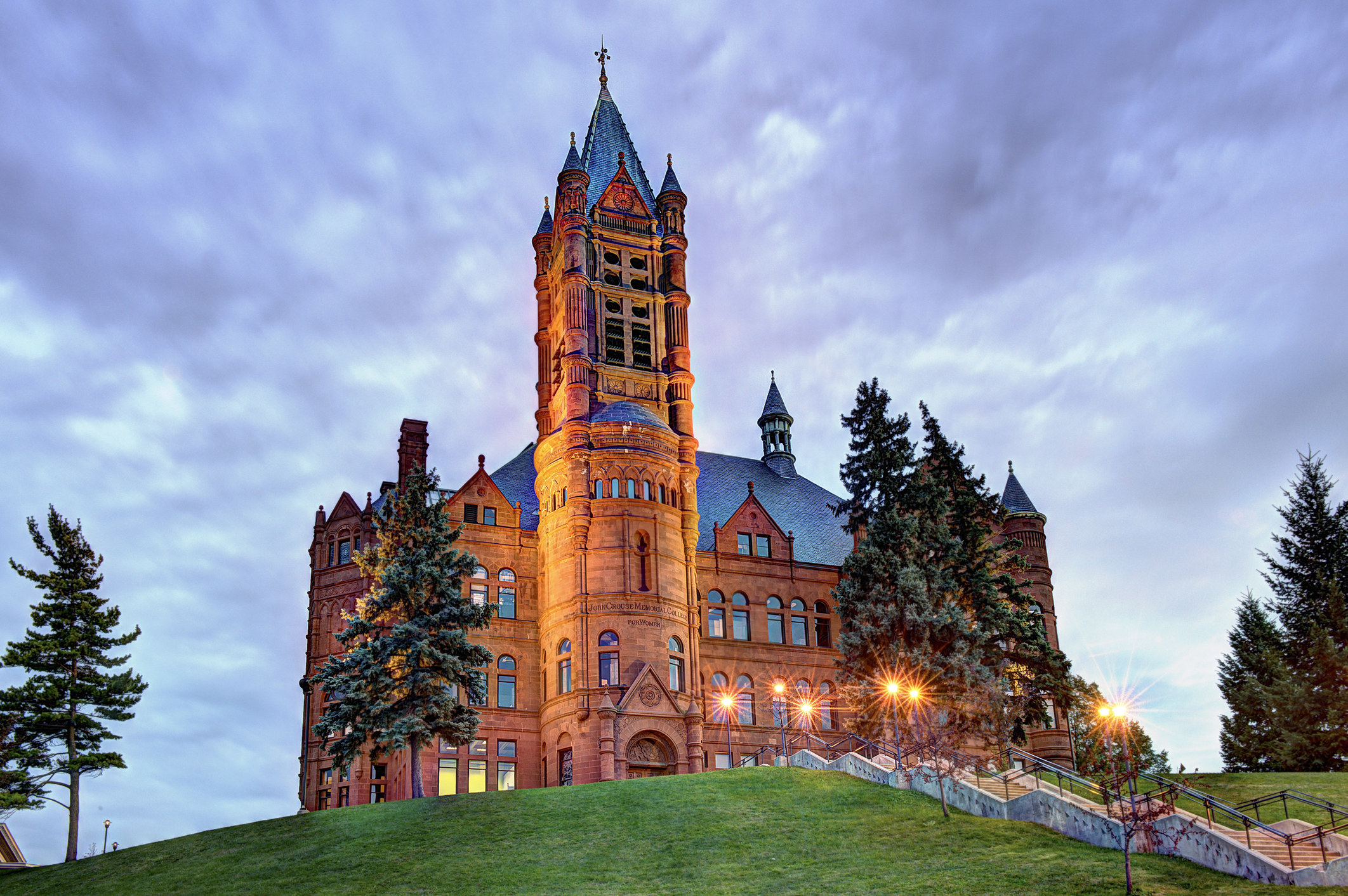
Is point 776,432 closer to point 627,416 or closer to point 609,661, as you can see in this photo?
point 627,416

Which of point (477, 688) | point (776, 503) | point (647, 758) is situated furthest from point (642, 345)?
point (477, 688)

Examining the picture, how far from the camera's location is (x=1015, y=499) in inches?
2628

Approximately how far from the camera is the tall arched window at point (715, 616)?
58250 mm

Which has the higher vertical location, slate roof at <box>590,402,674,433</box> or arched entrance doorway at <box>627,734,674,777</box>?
slate roof at <box>590,402,674,433</box>

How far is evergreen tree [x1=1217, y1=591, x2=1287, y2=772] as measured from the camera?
49438mm

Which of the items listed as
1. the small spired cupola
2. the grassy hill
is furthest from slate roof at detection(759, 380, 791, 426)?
the grassy hill

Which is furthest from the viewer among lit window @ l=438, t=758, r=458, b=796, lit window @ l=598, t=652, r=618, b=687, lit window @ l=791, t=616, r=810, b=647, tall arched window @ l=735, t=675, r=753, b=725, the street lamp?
lit window @ l=791, t=616, r=810, b=647

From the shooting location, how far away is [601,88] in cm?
7381

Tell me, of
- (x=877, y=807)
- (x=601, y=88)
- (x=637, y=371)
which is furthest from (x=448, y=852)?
(x=601, y=88)

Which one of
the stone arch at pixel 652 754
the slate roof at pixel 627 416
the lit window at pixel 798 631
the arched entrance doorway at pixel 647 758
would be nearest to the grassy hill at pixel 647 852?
the stone arch at pixel 652 754

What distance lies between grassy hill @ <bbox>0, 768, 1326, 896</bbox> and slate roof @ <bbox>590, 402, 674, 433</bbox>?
20541 millimetres

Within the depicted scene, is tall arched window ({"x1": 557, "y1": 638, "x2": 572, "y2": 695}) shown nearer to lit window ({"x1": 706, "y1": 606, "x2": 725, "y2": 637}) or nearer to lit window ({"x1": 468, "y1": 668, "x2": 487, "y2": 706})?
lit window ({"x1": 468, "y1": 668, "x2": 487, "y2": 706})

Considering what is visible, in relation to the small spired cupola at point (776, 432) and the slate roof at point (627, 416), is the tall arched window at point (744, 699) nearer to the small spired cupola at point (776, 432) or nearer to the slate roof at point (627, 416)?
the slate roof at point (627, 416)

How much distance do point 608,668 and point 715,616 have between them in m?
8.40
